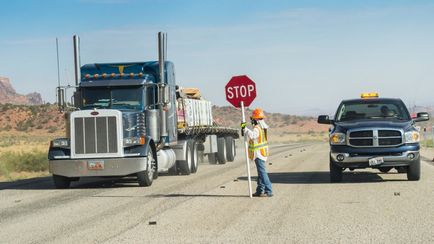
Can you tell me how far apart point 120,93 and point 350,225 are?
32.7 feet

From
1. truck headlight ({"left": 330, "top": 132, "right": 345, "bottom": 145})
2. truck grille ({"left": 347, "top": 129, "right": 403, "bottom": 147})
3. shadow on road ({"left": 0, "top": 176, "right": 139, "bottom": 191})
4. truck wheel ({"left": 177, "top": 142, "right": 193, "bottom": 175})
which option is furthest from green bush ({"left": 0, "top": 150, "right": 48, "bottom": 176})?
truck grille ({"left": 347, "top": 129, "right": 403, "bottom": 147})

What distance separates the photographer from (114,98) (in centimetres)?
1862

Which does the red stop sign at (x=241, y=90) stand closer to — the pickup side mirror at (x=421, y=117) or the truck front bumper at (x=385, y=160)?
the truck front bumper at (x=385, y=160)

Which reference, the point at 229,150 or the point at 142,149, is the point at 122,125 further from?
the point at 229,150

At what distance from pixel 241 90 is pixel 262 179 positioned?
211 centimetres

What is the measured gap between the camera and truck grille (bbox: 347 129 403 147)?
631 inches

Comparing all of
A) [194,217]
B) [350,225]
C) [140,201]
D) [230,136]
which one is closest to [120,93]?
[140,201]

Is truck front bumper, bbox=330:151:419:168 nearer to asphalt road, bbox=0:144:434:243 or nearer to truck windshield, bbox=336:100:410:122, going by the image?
asphalt road, bbox=0:144:434:243

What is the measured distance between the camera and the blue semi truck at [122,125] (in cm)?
1731

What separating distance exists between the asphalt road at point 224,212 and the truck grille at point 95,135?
1.03 meters

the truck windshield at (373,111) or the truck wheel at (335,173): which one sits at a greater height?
the truck windshield at (373,111)

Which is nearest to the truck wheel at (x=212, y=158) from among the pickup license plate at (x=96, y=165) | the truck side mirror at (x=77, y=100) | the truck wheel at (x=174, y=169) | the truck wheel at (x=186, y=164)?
the truck wheel at (x=174, y=169)

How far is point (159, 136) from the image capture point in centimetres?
1922

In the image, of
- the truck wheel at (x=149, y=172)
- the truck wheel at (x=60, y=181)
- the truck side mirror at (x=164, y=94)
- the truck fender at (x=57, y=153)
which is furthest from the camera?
the truck side mirror at (x=164, y=94)
